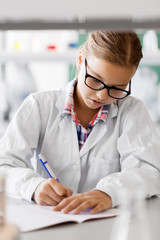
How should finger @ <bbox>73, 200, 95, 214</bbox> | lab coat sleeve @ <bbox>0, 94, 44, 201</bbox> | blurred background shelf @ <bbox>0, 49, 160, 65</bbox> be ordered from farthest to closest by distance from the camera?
blurred background shelf @ <bbox>0, 49, 160, 65</bbox> < lab coat sleeve @ <bbox>0, 94, 44, 201</bbox> < finger @ <bbox>73, 200, 95, 214</bbox>

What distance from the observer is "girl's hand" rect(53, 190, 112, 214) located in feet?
3.23

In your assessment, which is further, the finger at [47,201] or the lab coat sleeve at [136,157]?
the lab coat sleeve at [136,157]

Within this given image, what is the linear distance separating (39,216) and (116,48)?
0.63m

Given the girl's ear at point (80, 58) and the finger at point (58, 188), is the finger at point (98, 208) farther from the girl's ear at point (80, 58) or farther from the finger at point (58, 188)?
the girl's ear at point (80, 58)

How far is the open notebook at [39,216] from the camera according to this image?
89 cm

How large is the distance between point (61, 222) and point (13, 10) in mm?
573

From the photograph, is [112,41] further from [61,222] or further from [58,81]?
[58,81]

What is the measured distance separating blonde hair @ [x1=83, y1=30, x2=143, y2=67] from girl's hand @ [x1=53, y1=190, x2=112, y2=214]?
0.46 metres

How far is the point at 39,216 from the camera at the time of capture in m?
0.95

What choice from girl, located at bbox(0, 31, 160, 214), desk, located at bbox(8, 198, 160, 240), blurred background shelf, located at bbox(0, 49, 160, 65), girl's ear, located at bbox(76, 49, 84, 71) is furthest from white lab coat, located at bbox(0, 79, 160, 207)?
blurred background shelf, located at bbox(0, 49, 160, 65)

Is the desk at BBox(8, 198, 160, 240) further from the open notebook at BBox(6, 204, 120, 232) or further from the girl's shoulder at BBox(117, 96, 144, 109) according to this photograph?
the girl's shoulder at BBox(117, 96, 144, 109)

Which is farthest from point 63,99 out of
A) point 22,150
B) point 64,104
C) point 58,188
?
point 58,188

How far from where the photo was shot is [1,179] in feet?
A: 1.76

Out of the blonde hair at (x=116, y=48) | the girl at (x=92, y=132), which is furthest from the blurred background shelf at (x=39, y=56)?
the blonde hair at (x=116, y=48)
